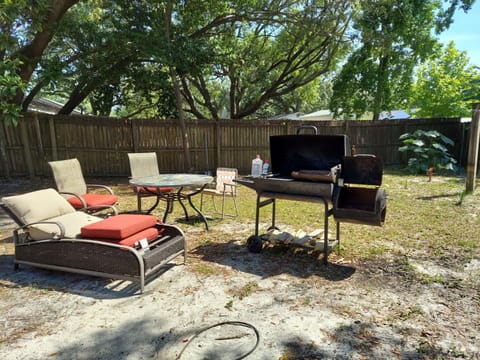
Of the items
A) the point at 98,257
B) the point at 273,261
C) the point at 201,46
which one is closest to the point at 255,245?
the point at 273,261

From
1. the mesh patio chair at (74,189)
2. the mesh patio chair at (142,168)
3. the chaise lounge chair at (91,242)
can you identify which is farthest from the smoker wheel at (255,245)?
the mesh patio chair at (74,189)

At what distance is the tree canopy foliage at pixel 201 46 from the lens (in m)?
6.88

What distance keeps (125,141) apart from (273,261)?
7.34m

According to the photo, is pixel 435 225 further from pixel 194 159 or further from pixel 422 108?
pixel 422 108

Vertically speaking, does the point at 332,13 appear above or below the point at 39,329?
above

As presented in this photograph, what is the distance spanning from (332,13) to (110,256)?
29.6 ft

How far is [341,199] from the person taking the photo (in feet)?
11.9

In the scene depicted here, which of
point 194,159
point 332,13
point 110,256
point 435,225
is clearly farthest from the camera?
point 194,159

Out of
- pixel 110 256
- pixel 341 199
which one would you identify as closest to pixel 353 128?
pixel 341 199

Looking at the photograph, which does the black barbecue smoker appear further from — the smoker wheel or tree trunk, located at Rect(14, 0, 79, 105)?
tree trunk, located at Rect(14, 0, 79, 105)

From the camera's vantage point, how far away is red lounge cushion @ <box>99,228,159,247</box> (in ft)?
9.56

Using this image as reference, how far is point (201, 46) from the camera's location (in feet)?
25.7

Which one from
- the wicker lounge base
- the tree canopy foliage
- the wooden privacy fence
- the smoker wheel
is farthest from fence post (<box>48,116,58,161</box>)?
the smoker wheel

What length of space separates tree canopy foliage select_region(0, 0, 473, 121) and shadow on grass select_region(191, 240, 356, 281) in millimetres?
3392
